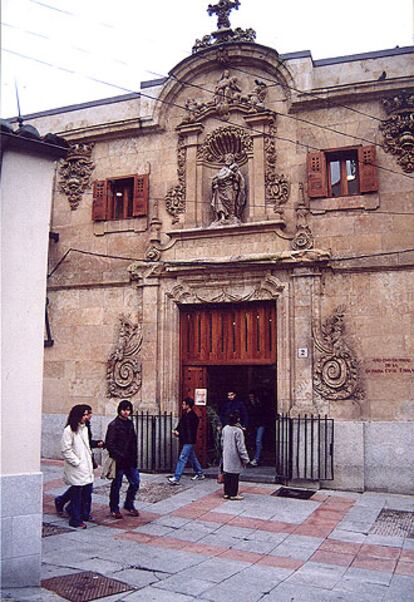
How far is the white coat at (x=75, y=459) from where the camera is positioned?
7.84 meters

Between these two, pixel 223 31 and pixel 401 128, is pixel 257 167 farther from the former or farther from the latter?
pixel 223 31

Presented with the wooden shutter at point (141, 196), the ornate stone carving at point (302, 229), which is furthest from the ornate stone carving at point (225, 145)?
the ornate stone carving at point (302, 229)

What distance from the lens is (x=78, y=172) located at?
14383 millimetres

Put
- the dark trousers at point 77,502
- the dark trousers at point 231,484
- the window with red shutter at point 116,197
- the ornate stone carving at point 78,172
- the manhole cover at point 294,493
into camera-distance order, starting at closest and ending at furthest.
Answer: the dark trousers at point 77,502 → the dark trousers at point 231,484 → the manhole cover at point 294,493 → the window with red shutter at point 116,197 → the ornate stone carving at point 78,172

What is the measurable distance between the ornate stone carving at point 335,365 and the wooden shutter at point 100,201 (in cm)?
598

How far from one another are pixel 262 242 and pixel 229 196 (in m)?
1.30

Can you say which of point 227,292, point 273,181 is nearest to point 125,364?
point 227,292

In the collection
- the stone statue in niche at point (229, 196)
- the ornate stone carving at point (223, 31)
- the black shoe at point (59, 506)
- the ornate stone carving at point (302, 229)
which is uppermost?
the ornate stone carving at point (223, 31)

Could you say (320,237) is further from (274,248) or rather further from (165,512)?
(165,512)

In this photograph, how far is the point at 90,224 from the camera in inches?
555

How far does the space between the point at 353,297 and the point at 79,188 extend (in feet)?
24.2

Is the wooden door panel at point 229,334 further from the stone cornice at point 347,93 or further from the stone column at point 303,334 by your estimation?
the stone cornice at point 347,93

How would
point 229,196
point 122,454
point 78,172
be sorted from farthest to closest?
point 78,172 → point 229,196 → point 122,454

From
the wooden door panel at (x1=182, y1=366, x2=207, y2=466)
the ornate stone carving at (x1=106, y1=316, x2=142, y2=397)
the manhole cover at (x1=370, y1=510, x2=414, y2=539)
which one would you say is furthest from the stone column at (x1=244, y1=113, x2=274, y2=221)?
the manhole cover at (x1=370, y1=510, x2=414, y2=539)
